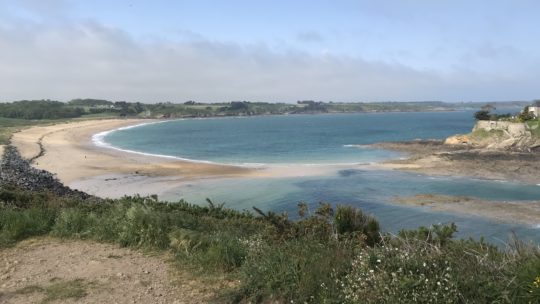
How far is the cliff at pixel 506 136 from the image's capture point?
153 feet

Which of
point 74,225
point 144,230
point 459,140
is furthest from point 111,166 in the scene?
point 459,140

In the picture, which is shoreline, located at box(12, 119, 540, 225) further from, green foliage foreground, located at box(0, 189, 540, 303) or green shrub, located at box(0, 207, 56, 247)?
green foliage foreground, located at box(0, 189, 540, 303)

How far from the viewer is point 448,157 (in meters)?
43.0

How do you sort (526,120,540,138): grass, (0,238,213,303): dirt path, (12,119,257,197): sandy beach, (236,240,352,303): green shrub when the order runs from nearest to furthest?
(236,240,352,303): green shrub
(0,238,213,303): dirt path
(12,119,257,197): sandy beach
(526,120,540,138): grass

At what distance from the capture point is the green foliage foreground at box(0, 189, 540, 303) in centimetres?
458

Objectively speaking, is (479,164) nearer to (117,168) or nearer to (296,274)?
(117,168)

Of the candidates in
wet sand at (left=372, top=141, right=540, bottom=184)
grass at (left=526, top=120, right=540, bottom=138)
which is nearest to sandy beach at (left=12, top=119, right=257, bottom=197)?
wet sand at (left=372, top=141, right=540, bottom=184)

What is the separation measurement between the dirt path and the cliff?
155 feet

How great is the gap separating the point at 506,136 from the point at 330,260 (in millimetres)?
49680

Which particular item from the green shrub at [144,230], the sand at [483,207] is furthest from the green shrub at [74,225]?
the sand at [483,207]

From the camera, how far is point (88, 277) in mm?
6965

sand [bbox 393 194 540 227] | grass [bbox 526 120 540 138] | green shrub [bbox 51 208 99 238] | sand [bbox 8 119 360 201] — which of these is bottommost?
sand [bbox 393 194 540 227]

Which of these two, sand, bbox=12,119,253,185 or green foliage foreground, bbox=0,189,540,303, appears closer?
green foliage foreground, bbox=0,189,540,303

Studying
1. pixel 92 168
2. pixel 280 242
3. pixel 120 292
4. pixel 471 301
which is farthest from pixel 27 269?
pixel 92 168
